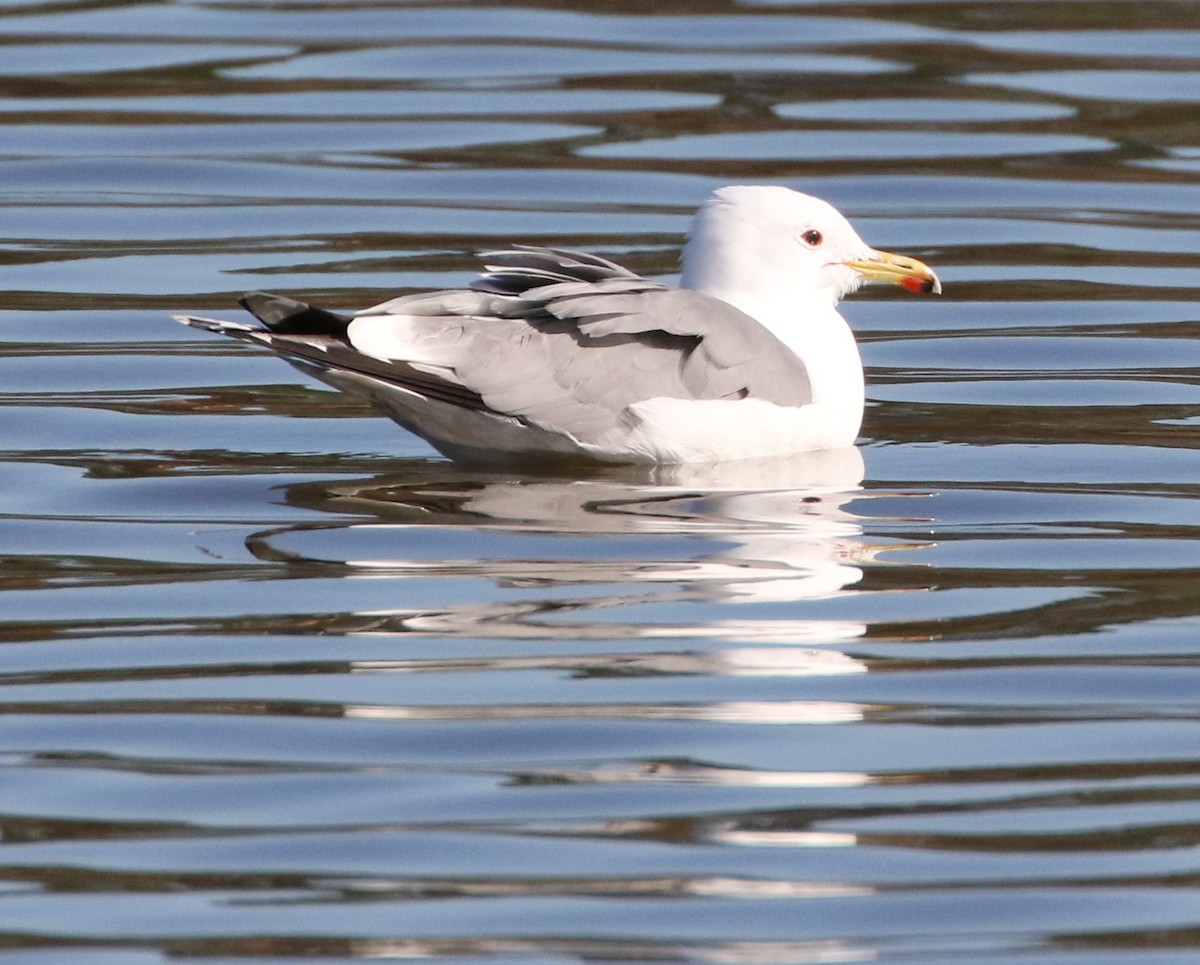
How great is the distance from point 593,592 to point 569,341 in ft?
5.03

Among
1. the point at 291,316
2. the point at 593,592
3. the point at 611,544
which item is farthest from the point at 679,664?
the point at 291,316

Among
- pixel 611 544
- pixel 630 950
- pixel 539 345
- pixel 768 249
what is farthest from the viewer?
pixel 768 249

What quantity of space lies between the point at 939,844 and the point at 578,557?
2.21 m

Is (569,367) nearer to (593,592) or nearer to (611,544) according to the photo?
(611,544)

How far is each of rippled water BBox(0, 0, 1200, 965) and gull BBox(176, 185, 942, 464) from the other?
5.8 inches

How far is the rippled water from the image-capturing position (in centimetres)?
487

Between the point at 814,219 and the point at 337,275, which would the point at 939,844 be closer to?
the point at 814,219

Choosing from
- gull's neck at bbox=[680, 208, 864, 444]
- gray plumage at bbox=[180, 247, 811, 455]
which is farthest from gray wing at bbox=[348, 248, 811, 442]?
gull's neck at bbox=[680, 208, 864, 444]

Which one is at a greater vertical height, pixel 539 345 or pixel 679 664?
pixel 539 345

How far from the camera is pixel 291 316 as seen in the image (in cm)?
777

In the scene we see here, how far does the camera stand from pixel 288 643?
6.38 m

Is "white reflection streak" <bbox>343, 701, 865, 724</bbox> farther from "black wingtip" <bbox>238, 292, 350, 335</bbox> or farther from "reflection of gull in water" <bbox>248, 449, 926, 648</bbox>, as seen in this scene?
"black wingtip" <bbox>238, 292, 350, 335</bbox>

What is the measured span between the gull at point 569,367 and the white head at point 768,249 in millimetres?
344

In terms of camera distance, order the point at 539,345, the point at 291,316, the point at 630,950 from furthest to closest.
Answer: the point at 539,345 < the point at 291,316 < the point at 630,950
